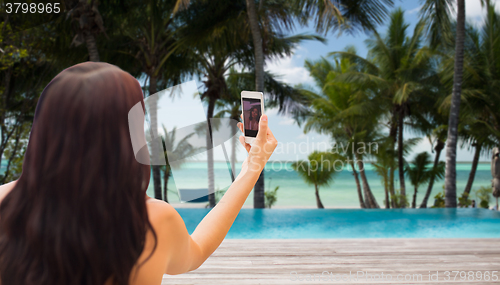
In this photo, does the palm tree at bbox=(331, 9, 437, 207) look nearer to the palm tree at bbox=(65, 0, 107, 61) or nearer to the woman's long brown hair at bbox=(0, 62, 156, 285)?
the palm tree at bbox=(65, 0, 107, 61)

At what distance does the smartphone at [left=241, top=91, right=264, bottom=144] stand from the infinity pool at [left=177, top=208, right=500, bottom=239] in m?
5.39

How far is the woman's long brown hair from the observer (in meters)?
0.50

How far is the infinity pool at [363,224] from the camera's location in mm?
6348

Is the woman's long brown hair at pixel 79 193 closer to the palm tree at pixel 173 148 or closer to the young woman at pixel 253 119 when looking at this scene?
the palm tree at pixel 173 148

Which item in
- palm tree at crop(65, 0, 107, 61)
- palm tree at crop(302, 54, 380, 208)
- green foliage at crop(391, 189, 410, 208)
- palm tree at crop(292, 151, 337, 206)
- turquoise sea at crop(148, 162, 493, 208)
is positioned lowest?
turquoise sea at crop(148, 162, 493, 208)

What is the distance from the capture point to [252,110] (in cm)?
94

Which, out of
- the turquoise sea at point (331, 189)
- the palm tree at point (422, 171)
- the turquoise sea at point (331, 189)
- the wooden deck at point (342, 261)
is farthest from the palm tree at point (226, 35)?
the turquoise sea at point (331, 189)

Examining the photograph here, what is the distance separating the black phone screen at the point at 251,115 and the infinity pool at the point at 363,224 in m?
5.39

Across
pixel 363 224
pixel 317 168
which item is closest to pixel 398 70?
pixel 317 168

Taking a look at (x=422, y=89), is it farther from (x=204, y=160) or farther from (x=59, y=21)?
(x=204, y=160)

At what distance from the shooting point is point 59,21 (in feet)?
23.8

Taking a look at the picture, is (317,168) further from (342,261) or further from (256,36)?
(342,261)

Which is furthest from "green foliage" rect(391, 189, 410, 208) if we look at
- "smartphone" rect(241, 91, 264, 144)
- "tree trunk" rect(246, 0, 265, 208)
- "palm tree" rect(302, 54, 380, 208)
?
"smartphone" rect(241, 91, 264, 144)

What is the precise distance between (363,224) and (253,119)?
6807mm
